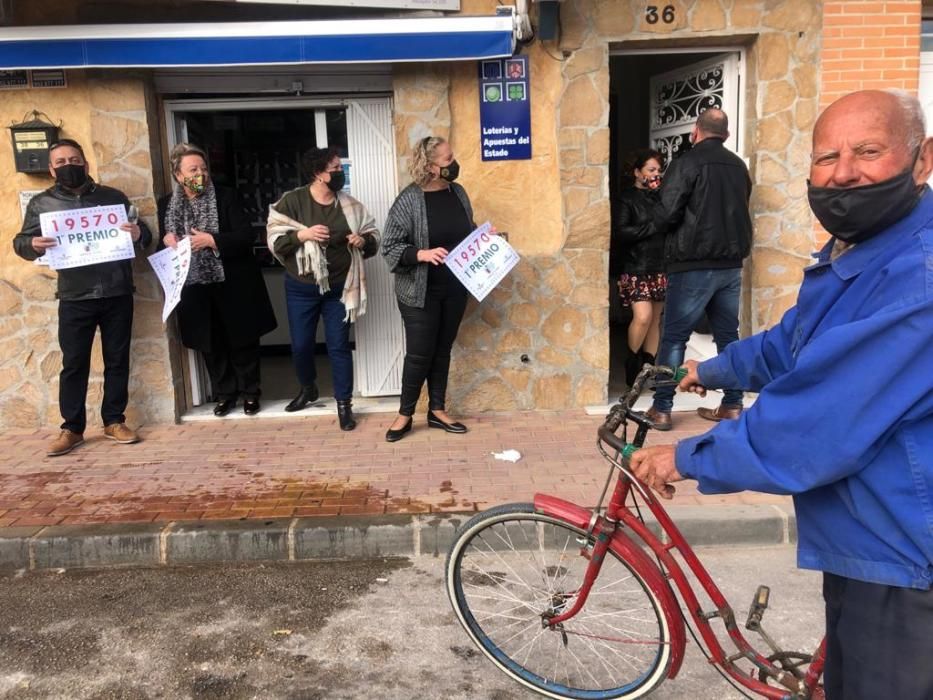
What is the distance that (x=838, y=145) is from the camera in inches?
68.6

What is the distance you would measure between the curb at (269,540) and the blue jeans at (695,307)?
53.0 inches

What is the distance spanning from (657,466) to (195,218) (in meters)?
4.38

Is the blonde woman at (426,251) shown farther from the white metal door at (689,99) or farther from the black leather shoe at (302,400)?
the white metal door at (689,99)

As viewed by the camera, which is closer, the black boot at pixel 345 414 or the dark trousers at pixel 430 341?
the dark trousers at pixel 430 341

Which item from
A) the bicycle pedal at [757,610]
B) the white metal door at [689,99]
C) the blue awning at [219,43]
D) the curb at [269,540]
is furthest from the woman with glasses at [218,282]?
the bicycle pedal at [757,610]

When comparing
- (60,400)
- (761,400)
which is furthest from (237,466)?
(761,400)

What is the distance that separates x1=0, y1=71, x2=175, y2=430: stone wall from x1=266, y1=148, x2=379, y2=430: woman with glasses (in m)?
1.06

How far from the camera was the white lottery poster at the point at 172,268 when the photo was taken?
5.22 meters

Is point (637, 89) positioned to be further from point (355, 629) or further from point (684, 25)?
point (355, 629)

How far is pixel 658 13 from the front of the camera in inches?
216

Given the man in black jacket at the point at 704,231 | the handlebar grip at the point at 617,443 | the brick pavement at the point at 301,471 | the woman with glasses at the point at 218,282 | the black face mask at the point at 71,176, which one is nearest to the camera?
the handlebar grip at the point at 617,443

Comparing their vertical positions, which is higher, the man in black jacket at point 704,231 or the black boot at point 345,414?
the man in black jacket at point 704,231

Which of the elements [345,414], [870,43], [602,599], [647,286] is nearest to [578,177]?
[647,286]

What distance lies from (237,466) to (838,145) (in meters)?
4.13
